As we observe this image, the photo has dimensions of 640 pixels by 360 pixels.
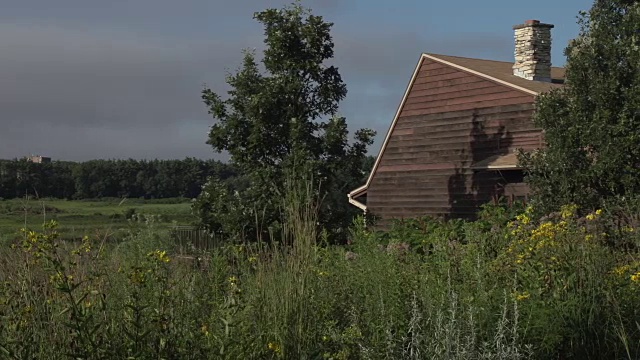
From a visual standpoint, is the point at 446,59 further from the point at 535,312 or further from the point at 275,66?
the point at 535,312

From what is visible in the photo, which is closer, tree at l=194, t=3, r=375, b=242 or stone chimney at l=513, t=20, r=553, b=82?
tree at l=194, t=3, r=375, b=242

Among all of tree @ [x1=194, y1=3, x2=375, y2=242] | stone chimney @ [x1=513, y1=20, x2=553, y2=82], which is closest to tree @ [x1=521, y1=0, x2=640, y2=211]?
tree @ [x1=194, y1=3, x2=375, y2=242]

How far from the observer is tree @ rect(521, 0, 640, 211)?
13.1m

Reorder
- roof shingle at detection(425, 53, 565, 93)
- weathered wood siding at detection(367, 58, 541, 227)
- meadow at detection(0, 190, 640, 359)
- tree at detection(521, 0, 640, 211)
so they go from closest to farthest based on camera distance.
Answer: meadow at detection(0, 190, 640, 359) < tree at detection(521, 0, 640, 211) < weathered wood siding at detection(367, 58, 541, 227) < roof shingle at detection(425, 53, 565, 93)

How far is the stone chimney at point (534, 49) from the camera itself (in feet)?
76.8

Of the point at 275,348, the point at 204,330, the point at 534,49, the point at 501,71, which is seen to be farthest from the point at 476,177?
the point at 204,330

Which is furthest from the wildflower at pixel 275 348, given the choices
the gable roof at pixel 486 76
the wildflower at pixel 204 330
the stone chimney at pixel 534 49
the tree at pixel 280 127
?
the stone chimney at pixel 534 49

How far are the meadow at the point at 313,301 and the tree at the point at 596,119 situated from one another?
18.9ft

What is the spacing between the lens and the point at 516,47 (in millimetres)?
24172

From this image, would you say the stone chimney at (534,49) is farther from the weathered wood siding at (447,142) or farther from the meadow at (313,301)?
the meadow at (313,301)

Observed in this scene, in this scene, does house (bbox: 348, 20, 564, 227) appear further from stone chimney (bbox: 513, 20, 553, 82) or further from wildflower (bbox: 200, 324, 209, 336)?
wildflower (bbox: 200, 324, 209, 336)

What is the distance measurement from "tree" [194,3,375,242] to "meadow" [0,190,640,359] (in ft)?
35.0

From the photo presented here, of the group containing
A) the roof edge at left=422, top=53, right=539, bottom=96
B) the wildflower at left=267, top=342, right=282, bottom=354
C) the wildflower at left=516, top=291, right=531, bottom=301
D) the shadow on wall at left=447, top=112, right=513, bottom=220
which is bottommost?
the wildflower at left=267, top=342, right=282, bottom=354

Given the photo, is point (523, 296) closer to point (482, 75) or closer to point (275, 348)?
point (275, 348)
